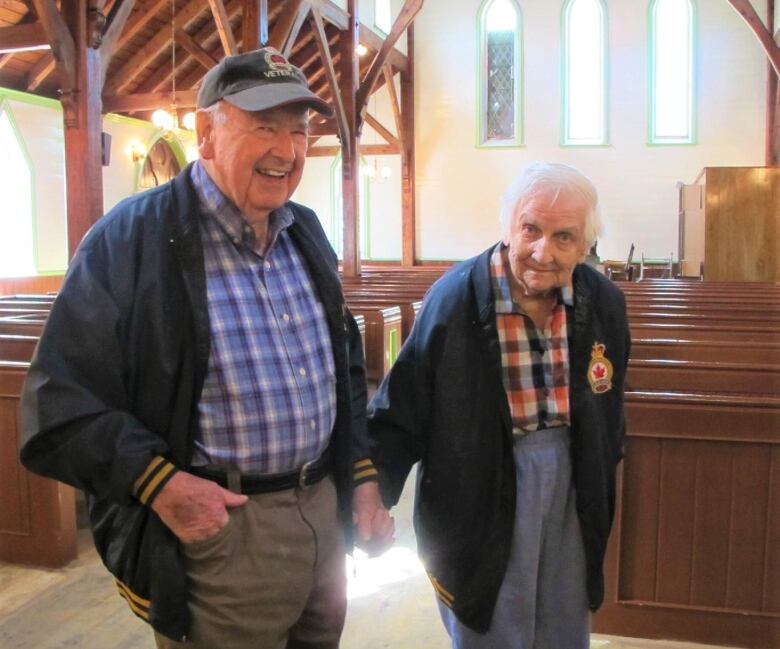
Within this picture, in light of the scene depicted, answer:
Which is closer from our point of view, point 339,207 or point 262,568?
point 262,568

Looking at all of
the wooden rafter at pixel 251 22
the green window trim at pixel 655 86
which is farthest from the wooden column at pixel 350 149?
the green window trim at pixel 655 86

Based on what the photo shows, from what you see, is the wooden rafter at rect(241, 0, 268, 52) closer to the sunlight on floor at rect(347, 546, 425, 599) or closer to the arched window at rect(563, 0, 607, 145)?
the sunlight on floor at rect(347, 546, 425, 599)

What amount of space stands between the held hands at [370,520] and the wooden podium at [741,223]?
32.4 ft

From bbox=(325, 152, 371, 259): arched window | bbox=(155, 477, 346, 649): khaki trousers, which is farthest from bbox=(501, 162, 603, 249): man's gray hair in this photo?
bbox=(325, 152, 371, 259): arched window

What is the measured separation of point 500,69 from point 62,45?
10192 mm

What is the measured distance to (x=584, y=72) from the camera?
1397 cm

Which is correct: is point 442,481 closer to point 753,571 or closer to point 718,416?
point 718,416

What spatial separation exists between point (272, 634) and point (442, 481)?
0.39 meters

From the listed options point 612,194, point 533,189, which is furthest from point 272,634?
point 612,194

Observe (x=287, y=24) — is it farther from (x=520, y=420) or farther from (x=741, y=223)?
(x=520, y=420)

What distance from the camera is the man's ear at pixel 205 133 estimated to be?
128cm

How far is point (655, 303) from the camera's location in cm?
542

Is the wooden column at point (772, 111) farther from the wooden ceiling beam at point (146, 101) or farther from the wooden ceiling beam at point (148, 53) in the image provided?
the wooden ceiling beam at point (146, 101)

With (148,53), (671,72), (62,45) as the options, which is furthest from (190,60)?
(671,72)
